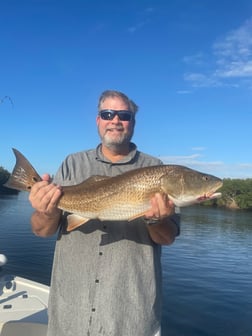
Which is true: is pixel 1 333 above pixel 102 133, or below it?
below

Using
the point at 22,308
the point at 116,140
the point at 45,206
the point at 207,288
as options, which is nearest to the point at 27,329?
the point at 22,308

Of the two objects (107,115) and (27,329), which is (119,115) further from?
(27,329)

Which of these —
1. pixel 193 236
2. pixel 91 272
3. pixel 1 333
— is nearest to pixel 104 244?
pixel 91 272

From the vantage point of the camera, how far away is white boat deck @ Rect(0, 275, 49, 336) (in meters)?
5.75

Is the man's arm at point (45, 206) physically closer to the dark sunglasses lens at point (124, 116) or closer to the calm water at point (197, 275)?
the dark sunglasses lens at point (124, 116)

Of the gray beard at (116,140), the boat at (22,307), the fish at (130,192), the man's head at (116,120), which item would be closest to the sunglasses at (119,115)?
the man's head at (116,120)

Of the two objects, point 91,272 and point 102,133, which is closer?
point 91,272

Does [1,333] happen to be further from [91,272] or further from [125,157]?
[125,157]

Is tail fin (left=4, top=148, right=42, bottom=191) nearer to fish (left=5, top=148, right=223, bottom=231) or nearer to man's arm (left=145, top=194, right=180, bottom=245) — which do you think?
fish (left=5, top=148, right=223, bottom=231)

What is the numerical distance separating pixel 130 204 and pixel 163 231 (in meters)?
0.46

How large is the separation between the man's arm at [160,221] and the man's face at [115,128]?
0.72 metres

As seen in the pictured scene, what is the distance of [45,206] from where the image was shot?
3648 mm

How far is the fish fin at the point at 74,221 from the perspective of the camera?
3690 millimetres

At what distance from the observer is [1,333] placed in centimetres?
557
